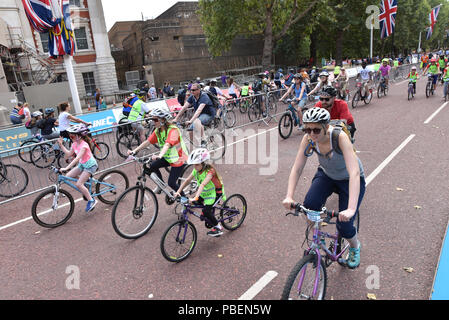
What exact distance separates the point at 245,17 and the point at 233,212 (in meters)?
24.9

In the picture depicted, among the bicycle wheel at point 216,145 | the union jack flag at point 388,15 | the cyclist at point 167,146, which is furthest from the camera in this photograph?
the union jack flag at point 388,15

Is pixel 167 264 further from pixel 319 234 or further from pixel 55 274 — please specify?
pixel 319 234

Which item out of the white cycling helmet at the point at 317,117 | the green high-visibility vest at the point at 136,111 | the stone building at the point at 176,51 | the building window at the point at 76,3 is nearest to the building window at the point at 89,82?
the stone building at the point at 176,51

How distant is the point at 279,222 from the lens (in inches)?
213

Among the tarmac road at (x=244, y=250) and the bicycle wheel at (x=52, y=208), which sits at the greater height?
the bicycle wheel at (x=52, y=208)

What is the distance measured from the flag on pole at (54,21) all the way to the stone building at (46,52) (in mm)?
12159

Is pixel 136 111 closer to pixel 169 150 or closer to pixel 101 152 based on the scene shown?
pixel 101 152

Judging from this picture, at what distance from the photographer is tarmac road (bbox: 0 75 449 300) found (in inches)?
154

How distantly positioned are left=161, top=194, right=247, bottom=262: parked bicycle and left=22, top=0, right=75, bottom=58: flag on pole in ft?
43.8

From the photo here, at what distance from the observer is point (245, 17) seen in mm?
26500

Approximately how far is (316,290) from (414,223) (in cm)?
277

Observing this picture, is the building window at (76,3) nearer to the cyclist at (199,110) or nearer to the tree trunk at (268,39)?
the tree trunk at (268,39)

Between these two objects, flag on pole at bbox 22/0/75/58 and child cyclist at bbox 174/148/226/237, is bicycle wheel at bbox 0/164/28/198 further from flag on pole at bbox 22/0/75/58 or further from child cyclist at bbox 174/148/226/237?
flag on pole at bbox 22/0/75/58

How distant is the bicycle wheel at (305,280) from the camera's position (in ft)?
9.66
